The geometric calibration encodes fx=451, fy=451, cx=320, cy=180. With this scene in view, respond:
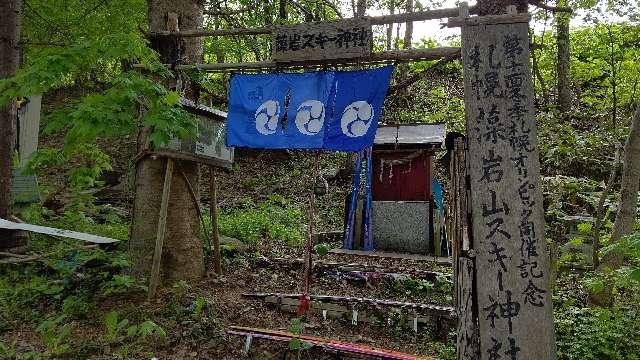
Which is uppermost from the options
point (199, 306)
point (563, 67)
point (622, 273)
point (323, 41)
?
point (563, 67)

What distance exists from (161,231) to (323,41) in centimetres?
366

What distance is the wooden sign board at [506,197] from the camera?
3967 mm

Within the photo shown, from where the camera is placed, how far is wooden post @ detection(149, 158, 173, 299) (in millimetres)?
6695

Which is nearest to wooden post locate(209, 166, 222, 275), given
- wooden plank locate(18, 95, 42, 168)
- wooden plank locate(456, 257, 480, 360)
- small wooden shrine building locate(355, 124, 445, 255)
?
small wooden shrine building locate(355, 124, 445, 255)

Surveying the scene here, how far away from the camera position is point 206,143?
7.55 m

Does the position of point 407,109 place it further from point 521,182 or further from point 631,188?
point 521,182

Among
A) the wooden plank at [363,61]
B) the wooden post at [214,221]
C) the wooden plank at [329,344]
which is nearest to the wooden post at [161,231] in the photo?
the wooden post at [214,221]

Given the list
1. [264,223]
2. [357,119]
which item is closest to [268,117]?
[357,119]

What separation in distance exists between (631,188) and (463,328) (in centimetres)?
429

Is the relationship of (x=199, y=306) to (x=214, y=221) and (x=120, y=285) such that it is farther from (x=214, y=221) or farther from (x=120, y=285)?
(x=214, y=221)

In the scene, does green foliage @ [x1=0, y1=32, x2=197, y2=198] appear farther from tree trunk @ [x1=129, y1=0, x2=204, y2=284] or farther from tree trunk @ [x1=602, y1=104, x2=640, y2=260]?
tree trunk @ [x1=602, y1=104, x2=640, y2=260]

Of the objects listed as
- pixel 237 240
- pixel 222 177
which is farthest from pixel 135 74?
pixel 222 177

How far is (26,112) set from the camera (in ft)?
43.7

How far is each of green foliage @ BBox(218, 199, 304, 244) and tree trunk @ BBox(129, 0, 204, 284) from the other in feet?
13.3
